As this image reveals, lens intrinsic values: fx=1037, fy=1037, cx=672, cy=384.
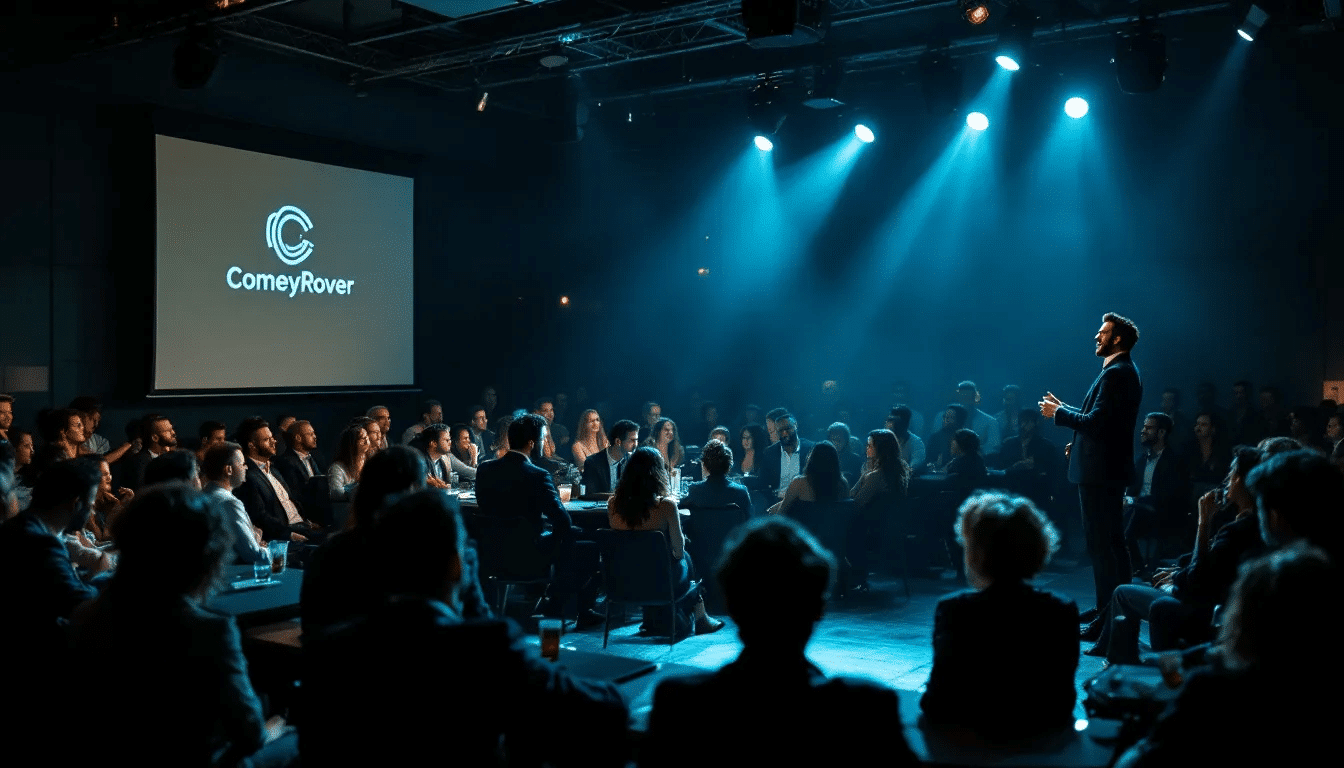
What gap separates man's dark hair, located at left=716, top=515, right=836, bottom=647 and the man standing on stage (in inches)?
159

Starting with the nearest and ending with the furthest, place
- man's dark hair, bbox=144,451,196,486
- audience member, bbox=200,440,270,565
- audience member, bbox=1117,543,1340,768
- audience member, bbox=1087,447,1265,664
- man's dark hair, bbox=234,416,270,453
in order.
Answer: audience member, bbox=1117,543,1340,768, audience member, bbox=1087,447,1265,664, man's dark hair, bbox=144,451,196,486, audience member, bbox=200,440,270,565, man's dark hair, bbox=234,416,270,453

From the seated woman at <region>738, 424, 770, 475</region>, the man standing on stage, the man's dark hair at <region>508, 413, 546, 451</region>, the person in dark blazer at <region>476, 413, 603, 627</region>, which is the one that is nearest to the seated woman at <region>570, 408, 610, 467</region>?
the seated woman at <region>738, 424, 770, 475</region>

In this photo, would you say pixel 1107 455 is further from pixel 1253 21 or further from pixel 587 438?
pixel 587 438

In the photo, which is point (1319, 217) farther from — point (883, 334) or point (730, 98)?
point (730, 98)

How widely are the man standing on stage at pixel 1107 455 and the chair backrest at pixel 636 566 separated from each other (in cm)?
222

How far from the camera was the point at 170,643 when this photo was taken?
7.40 feet

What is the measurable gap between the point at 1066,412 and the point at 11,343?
26.3ft

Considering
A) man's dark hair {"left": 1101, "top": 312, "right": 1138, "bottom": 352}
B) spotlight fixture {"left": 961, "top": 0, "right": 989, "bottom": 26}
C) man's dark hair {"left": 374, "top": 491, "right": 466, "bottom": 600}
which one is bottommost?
man's dark hair {"left": 374, "top": 491, "right": 466, "bottom": 600}

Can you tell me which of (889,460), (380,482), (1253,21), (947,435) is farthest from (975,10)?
(380,482)

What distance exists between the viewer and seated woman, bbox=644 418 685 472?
877cm

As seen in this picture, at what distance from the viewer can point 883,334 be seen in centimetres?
1300

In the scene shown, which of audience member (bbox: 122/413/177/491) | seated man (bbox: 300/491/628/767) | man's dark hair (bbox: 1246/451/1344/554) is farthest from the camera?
audience member (bbox: 122/413/177/491)

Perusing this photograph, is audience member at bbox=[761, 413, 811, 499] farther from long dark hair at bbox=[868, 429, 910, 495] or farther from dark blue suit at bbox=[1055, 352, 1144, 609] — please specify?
dark blue suit at bbox=[1055, 352, 1144, 609]

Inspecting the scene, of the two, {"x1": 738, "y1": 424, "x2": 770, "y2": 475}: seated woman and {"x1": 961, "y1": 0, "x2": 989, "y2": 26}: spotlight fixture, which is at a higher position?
{"x1": 961, "y1": 0, "x2": 989, "y2": 26}: spotlight fixture
